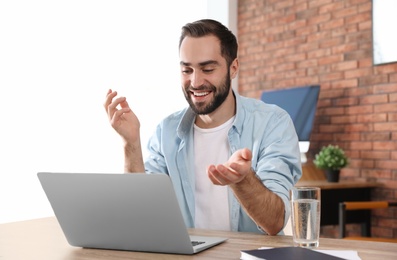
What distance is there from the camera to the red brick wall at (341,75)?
380cm

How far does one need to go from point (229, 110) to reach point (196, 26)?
32 centimetres

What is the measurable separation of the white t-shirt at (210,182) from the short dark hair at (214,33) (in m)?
0.24

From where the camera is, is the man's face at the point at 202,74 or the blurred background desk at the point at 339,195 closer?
the man's face at the point at 202,74

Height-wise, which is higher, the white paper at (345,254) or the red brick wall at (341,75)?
the red brick wall at (341,75)

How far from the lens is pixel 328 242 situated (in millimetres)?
1295

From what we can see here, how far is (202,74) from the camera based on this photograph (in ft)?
6.47

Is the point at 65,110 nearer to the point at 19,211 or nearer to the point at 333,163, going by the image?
the point at 19,211

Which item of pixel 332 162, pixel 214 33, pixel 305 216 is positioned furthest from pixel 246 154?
pixel 332 162

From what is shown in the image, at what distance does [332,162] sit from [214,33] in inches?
79.9

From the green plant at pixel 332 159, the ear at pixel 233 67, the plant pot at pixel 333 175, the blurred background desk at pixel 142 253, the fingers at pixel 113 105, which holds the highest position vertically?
the ear at pixel 233 67

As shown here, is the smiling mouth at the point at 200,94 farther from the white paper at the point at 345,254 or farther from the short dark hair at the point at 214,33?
the white paper at the point at 345,254

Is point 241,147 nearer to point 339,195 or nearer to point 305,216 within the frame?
point 305,216

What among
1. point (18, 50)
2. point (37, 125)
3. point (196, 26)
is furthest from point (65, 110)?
point (196, 26)

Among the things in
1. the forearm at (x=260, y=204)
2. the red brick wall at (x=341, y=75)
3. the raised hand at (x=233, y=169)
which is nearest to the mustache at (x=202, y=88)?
the forearm at (x=260, y=204)
